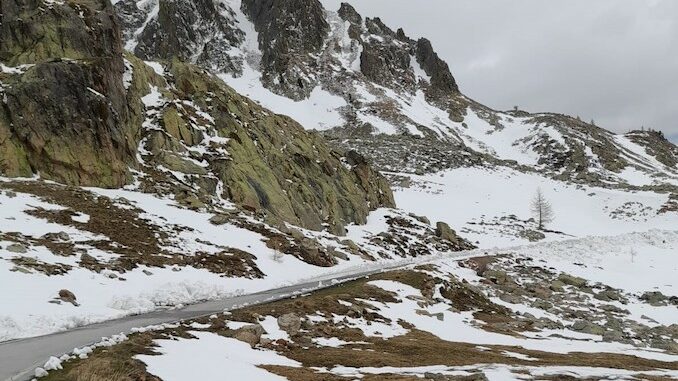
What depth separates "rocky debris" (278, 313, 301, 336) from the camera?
19594 mm

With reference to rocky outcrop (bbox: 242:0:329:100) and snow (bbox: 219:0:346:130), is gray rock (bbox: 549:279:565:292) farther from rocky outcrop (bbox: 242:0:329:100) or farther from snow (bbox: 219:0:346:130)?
rocky outcrop (bbox: 242:0:329:100)

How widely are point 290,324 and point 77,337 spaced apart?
7.58 metres

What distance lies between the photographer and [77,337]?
1568cm

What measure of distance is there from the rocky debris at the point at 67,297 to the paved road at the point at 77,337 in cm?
208

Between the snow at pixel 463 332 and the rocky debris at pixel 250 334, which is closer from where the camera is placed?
the rocky debris at pixel 250 334

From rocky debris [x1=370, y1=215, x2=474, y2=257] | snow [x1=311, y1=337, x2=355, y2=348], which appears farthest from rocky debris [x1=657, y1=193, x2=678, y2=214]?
snow [x1=311, y1=337, x2=355, y2=348]

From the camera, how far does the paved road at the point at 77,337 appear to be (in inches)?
470

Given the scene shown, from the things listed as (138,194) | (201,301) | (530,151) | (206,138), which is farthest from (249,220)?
(530,151)

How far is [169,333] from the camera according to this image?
53.6 feet

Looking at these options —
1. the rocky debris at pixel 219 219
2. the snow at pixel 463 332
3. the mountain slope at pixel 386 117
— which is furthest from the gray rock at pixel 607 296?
the mountain slope at pixel 386 117

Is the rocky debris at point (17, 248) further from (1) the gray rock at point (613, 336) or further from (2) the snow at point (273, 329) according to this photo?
(1) the gray rock at point (613, 336)

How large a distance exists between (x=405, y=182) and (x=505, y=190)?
2251cm

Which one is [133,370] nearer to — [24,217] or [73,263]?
[73,263]

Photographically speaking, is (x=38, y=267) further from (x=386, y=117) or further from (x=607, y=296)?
(x=386, y=117)
